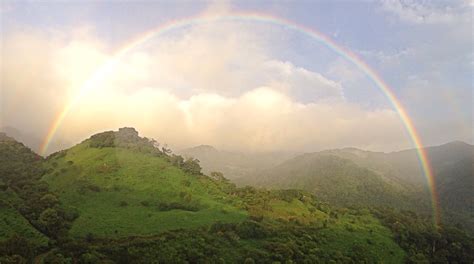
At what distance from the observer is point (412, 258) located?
8812 cm

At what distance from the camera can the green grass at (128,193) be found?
74.4 m

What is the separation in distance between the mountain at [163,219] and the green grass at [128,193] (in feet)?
0.78

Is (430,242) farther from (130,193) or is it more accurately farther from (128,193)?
(128,193)

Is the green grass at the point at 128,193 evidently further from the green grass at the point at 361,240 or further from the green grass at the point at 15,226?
the green grass at the point at 361,240

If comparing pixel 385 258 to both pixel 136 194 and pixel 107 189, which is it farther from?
pixel 107 189

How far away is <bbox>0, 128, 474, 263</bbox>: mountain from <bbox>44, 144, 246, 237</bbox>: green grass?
24 centimetres

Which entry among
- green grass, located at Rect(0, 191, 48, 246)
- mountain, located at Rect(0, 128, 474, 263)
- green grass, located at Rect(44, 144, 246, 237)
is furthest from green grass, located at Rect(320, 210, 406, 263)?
green grass, located at Rect(0, 191, 48, 246)

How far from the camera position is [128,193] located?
90.6 m

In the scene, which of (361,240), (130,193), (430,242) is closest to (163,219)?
(130,193)

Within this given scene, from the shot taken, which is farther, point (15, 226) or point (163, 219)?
point (163, 219)

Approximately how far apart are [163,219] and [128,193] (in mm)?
17028

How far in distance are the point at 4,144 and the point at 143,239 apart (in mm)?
68284

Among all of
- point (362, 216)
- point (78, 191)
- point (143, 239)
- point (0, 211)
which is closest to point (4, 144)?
point (78, 191)

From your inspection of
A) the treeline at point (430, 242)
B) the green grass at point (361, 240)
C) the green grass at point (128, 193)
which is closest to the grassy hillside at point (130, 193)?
the green grass at point (128, 193)
